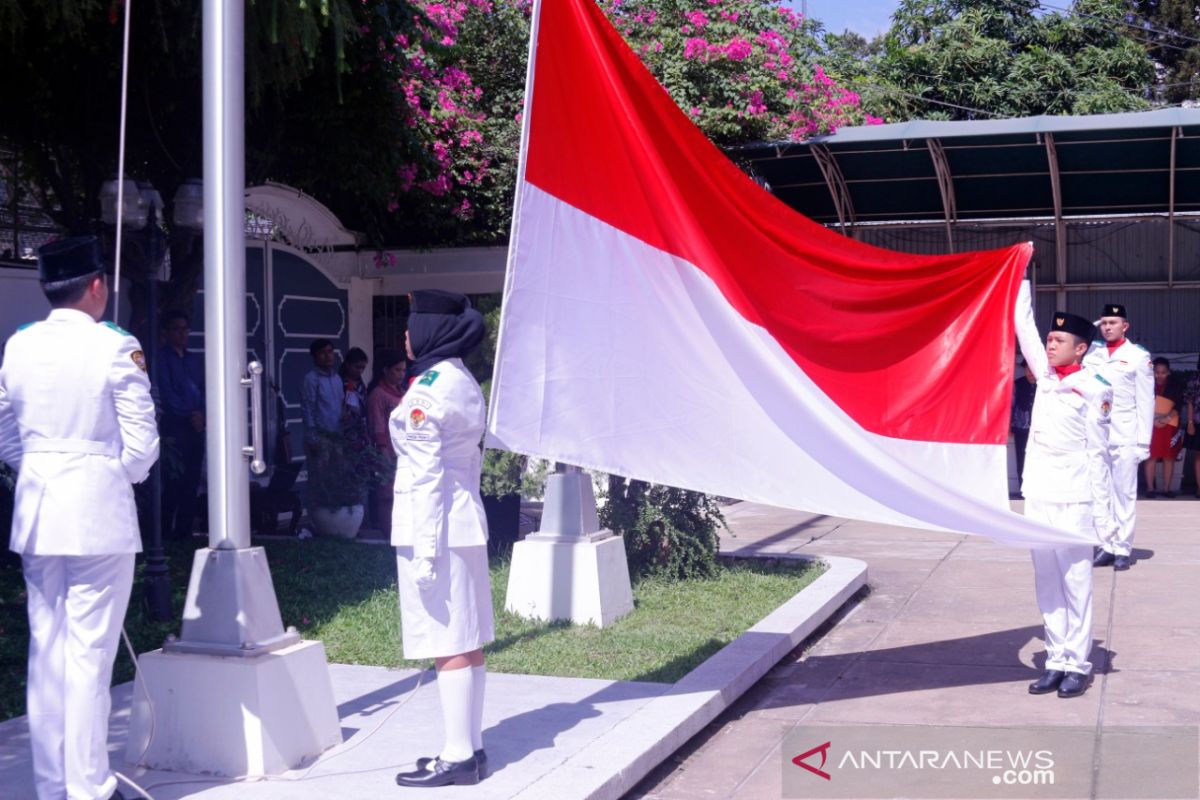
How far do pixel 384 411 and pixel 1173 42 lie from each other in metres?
27.0

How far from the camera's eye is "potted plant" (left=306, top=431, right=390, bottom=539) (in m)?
11.1

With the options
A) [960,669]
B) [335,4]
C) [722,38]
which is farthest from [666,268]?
[722,38]

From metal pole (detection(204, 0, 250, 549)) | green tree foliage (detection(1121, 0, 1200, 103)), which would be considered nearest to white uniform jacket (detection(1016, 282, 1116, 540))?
metal pole (detection(204, 0, 250, 549))

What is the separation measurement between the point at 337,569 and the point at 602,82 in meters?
4.95

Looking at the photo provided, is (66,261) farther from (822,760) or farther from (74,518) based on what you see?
(822,760)

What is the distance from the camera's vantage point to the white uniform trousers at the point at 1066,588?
269 inches

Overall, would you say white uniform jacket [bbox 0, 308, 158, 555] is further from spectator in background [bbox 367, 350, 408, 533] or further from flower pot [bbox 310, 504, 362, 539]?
spectator in background [bbox 367, 350, 408, 533]

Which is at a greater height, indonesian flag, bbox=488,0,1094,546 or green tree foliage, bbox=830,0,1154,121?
green tree foliage, bbox=830,0,1154,121

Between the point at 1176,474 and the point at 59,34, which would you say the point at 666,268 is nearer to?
the point at 59,34

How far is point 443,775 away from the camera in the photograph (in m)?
5.00

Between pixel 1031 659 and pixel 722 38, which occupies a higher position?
pixel 722 38

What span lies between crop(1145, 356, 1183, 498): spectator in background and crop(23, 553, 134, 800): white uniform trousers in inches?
593

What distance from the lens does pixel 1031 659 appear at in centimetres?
771

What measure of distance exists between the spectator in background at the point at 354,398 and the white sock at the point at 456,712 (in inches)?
258
